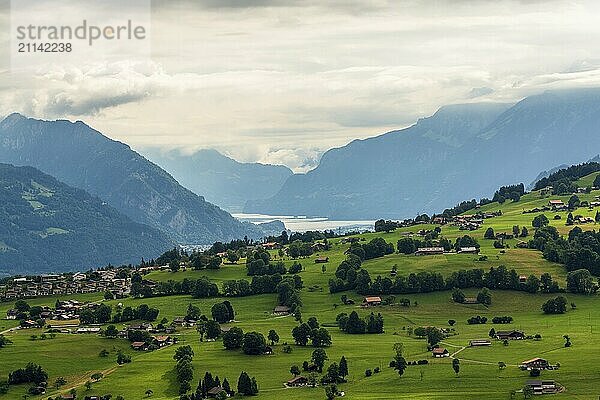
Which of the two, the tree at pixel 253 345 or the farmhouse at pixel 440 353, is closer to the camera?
the farmhouse at pixel 440 353

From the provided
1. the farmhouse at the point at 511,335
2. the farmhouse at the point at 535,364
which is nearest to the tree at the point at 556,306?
the farmhouse at the point at 511,335

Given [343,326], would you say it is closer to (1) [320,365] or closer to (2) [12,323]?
(1) [320,365]

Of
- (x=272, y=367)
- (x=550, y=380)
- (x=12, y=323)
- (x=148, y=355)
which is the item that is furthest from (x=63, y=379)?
(x=550, y=380)

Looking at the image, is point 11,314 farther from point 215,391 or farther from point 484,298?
point 484,298

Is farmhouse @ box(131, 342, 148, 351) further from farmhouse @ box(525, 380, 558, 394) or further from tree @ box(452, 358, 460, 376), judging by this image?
farmhouse @ box(525, 380, 558, 394)

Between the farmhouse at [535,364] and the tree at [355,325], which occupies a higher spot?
the tree at [355,325]

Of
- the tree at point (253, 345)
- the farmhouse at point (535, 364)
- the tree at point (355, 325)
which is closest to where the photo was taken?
the farmhouse at point (535, 364)

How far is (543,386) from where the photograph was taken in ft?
387

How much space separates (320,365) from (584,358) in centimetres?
3691

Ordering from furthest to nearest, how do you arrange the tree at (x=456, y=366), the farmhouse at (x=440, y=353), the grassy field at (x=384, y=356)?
1. the farmhouse at (x=440, y=353)
2. the tree at (x=456, y=366)
3. the grassy field at (x=384, y=356)

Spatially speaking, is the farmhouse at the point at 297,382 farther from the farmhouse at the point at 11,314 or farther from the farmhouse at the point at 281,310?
the farmhouse at the point at 11,314

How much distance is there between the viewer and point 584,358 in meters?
131

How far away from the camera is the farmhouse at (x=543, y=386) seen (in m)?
117

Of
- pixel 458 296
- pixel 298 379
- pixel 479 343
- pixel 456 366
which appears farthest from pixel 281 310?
pixel 456 366
